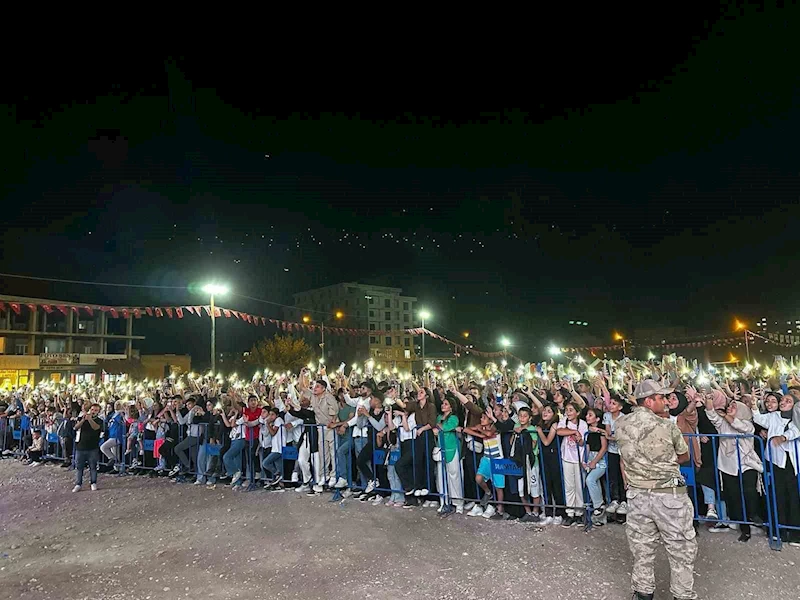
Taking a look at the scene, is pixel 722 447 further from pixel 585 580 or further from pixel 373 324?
pixel 373 324

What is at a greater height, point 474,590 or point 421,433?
point 421,433

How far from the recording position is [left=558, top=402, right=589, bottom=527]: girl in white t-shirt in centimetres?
743

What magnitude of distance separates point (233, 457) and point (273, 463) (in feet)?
3.35

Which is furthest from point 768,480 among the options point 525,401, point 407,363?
point 407,363

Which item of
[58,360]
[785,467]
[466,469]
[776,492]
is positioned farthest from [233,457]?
[58,360]

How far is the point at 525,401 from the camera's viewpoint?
9.32 metres

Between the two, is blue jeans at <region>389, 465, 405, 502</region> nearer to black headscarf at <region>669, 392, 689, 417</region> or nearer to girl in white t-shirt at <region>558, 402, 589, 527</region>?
girl in white t-shirt at <region>558, 402, 589, 527</region>

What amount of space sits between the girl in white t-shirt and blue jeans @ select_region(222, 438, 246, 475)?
21.7 ft

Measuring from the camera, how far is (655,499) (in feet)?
15.8

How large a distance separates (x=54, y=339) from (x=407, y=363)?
51.7 meters

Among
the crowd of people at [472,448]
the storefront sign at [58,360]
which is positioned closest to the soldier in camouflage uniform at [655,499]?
the crowd of people at [472,448]

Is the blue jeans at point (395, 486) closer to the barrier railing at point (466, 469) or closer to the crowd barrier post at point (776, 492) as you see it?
the barrier railing at point (466, 469)

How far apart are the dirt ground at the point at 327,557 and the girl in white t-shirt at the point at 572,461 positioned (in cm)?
41

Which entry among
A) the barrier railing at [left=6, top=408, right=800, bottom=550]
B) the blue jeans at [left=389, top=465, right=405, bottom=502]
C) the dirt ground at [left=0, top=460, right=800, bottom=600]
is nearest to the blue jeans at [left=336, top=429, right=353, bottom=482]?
the barrier railing at [left=6, top=408, right=800, bottom=550]
